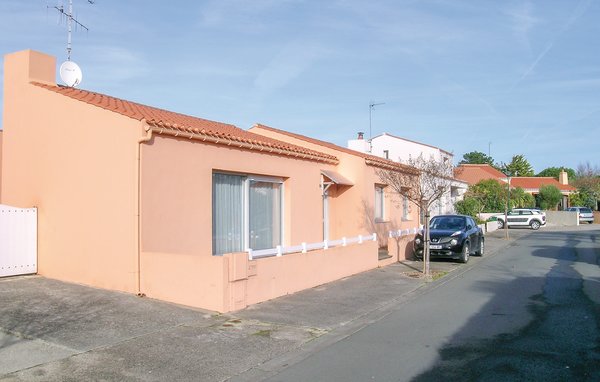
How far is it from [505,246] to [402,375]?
2140 cm

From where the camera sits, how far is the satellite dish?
1290 cm

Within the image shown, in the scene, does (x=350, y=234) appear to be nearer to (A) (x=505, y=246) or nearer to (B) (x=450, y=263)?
(B) (x=450, y=263)

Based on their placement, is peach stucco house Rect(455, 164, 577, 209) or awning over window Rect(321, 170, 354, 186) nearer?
awning over window Rect(321, 170, 354, 186)

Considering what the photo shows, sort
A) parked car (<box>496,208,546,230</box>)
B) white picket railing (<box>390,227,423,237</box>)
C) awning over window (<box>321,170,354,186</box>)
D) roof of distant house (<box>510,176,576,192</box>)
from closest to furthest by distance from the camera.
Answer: awning over window (<box>321,170,354,186</box>) < white picket railing (<box>390,227,423,237</box>) < parked car (<box>496,208,546,230</box>) < roof of distant house (<box>510,176,576,192</box>)

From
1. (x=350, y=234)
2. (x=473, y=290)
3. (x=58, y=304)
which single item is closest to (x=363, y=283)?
(x=473, y=290)

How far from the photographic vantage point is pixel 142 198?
9617 mm

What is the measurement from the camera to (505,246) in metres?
25.4

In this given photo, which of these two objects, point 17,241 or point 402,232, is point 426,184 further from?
point 17,241

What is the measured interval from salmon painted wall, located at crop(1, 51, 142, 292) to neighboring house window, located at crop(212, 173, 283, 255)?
2459 mm

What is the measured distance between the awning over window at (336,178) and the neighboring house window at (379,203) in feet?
9.61

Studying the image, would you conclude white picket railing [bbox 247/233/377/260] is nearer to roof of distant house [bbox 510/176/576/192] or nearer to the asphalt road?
the asphalt road

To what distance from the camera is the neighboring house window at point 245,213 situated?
11.9 metres

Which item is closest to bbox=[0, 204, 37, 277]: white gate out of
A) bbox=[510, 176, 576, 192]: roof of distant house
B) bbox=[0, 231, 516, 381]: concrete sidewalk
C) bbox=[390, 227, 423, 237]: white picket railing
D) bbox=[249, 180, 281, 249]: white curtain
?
bbox=[0, 231, 516, 381]: concrete sidewalk

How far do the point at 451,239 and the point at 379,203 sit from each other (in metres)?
3.30
